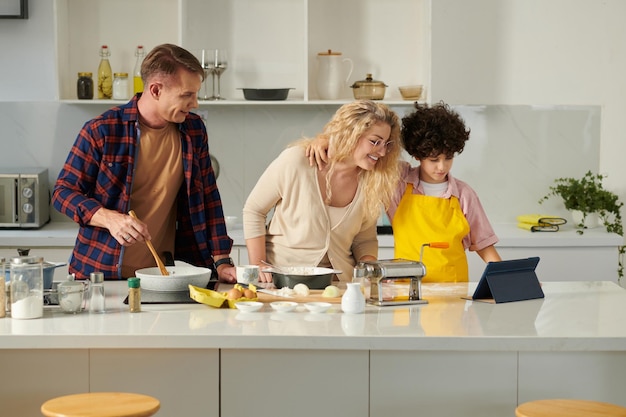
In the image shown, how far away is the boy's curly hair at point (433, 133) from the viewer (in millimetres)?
3295

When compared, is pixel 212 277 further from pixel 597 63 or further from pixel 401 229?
pixel 597 63

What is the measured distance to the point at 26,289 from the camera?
8.43 ft

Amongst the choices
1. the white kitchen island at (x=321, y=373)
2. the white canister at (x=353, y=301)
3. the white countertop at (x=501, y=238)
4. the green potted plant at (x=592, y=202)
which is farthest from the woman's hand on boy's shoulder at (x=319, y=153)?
the green potted plant at (x=592, y=202)

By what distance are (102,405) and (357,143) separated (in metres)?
1.34

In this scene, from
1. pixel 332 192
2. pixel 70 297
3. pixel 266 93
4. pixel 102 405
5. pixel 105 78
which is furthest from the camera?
pixel 105 78

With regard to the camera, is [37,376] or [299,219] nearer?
[37,376]

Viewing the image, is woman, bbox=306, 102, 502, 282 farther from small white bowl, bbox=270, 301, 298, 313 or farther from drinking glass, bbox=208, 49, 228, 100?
drinking glass, bbox=208, 49, 228, 100

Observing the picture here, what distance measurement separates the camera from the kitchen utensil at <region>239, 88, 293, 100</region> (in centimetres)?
488

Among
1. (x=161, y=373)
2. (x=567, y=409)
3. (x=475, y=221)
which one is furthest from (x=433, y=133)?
(x=161, y=373)

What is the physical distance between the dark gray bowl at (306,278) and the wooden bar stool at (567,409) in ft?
Result: 2.85

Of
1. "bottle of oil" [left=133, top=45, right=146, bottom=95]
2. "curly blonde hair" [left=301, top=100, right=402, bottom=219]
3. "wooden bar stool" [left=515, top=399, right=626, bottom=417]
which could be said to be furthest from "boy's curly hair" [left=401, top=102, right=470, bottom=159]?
"bottle of oil" [left=133, top=45, right=146, bottom=95]

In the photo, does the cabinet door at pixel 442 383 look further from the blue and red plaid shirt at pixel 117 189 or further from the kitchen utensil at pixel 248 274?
the blue and red plaid shirt at pixel 117 189

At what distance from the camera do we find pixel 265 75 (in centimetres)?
514

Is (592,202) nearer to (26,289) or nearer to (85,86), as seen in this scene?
(85,86)
